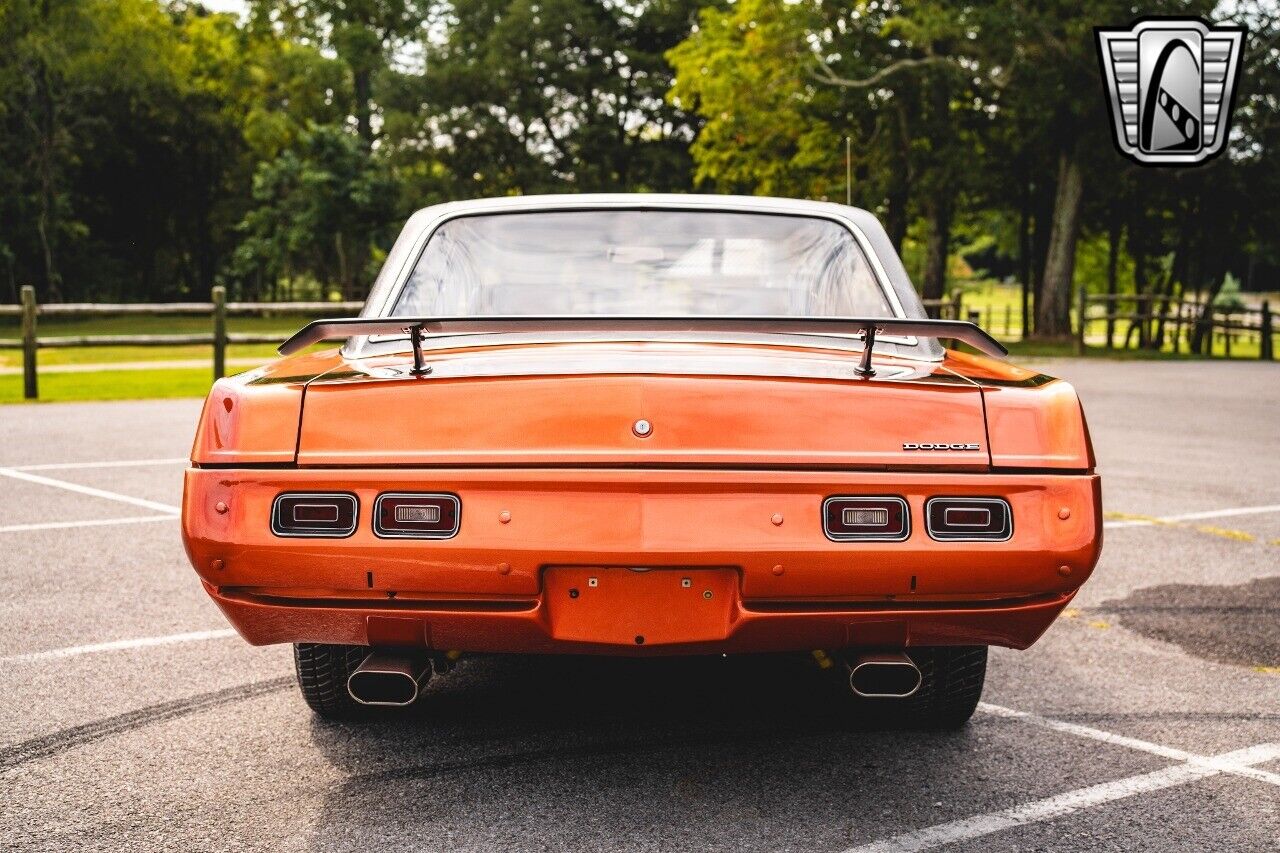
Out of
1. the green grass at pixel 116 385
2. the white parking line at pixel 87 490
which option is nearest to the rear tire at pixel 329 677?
the white parking line at pixel 87 490

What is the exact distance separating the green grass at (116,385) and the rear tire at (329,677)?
1224 centimetres

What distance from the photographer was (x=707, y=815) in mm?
2979

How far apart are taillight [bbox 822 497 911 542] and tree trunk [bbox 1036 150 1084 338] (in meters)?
27.7

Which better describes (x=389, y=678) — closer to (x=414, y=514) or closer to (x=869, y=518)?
(x=414, y=514)

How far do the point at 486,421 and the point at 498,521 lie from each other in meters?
0.21

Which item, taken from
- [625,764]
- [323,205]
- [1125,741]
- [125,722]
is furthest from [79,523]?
[323,205]

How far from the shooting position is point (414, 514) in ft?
9.12

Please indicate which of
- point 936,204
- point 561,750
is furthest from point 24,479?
point 936,204

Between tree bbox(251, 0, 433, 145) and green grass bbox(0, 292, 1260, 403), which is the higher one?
tree bbox(251, 0, 433, 145)

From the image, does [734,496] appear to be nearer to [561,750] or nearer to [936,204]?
[561,750]

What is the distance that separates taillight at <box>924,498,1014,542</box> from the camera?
9.12ft

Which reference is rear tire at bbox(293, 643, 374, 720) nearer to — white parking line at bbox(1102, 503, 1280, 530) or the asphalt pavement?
the asphalt pavement

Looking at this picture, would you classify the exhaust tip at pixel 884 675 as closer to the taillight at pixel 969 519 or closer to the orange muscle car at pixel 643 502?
the orange muscle car at pixel 643 502

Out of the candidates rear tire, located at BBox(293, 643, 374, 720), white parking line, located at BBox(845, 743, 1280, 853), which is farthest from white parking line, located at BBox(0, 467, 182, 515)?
white parking line, located at BBox(845, 743, 1280, 853)
